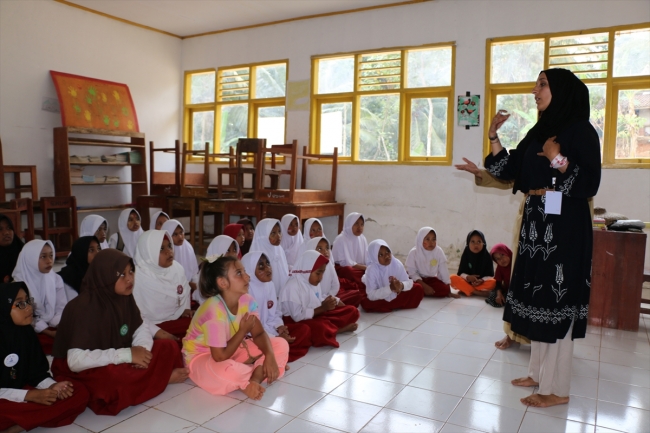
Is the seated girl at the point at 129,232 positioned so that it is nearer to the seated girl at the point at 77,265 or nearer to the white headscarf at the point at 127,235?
the white headscarf at the point at 127,235

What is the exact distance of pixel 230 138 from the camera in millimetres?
7754

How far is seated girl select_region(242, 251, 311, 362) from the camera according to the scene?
2.93 metres

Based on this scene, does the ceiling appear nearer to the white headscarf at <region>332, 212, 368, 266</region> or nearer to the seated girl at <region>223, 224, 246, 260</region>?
the white headscarf at <region>332, 212, 368, 266</region>

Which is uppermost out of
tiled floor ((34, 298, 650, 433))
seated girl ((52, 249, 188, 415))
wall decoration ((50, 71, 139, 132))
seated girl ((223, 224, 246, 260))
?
wall decoration ((50, 71, 139, 132))

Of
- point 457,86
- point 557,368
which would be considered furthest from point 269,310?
point 457,86

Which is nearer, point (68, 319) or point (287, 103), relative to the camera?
point (68, 319)

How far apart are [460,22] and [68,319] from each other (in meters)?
5.29

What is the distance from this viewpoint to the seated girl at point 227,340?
2.36 meters

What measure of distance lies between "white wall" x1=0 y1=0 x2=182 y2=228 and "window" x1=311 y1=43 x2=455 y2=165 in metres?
2.60

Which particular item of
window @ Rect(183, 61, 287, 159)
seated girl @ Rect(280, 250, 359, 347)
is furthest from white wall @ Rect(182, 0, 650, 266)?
seated girl @ Rect(280, 250, 359, 347)

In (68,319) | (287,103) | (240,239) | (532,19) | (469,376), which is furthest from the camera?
(287,103)

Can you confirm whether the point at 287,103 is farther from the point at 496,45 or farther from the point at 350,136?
the point at 496,45

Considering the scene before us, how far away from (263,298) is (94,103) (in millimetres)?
4917

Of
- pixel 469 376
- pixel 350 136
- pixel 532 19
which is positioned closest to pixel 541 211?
pixel 469 376
